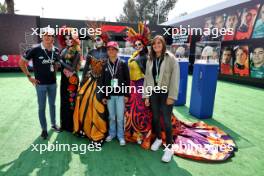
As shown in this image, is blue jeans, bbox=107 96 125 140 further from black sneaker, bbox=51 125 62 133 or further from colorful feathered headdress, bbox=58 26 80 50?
colorful feathered headdress, bbox=58 26 80 50

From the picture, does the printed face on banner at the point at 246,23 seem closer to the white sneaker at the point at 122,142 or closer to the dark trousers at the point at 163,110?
the dark trousers at the point at 163,110

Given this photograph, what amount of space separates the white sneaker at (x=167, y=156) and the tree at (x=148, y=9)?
3485 cm

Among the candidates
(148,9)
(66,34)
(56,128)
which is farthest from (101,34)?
(148,9)

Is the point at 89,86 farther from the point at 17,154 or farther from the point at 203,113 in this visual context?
the point at 203,113

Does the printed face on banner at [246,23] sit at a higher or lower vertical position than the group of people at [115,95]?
higher

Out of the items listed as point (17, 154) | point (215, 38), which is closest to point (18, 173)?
point (17, 154)

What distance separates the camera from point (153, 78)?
266cm

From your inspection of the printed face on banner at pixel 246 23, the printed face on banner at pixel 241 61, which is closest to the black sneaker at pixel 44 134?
the printed face on banner at pixel 241 61


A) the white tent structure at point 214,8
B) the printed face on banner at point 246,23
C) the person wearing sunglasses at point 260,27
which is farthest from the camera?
the white tent structure at point 214,8

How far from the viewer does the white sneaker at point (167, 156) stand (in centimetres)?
260

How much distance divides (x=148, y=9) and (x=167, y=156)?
120 ft

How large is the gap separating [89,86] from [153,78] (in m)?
1.03

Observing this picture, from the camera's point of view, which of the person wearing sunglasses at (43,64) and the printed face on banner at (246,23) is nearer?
the person wearing sunglasses at (43,64)

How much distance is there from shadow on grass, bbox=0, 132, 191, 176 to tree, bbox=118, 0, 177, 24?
34810mm
